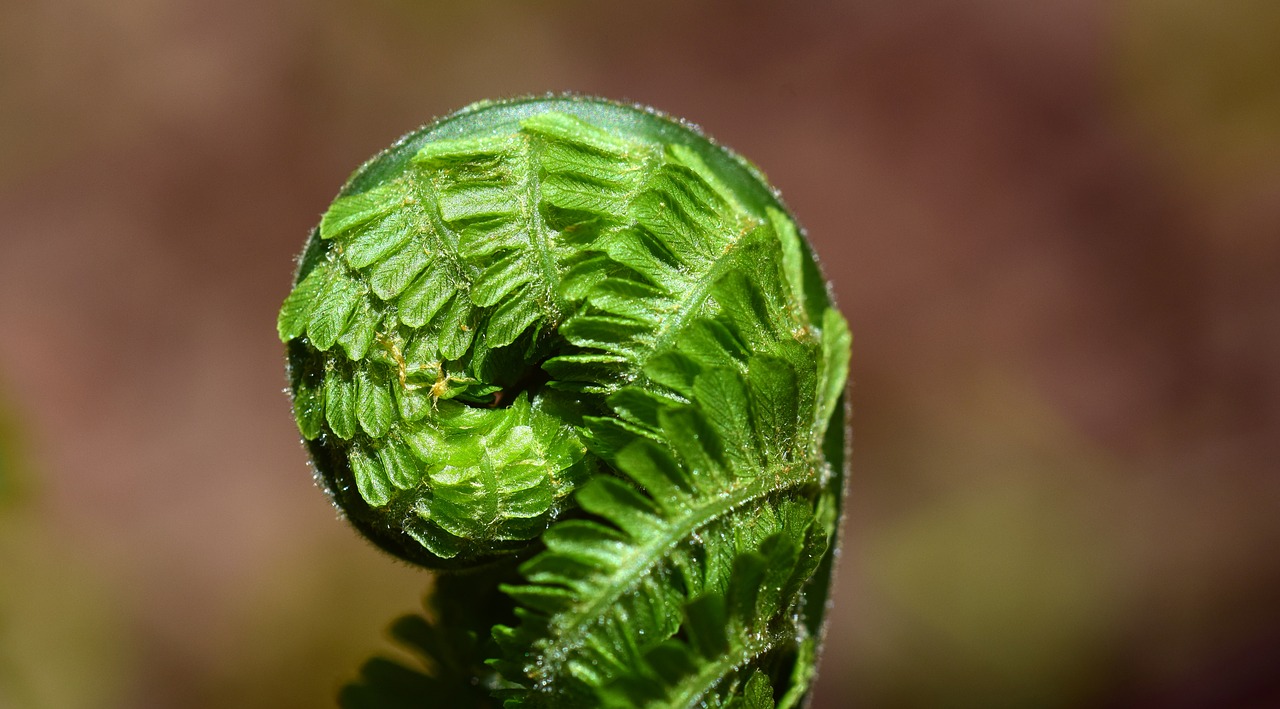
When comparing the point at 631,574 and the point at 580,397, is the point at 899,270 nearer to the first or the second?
the point at 580,397

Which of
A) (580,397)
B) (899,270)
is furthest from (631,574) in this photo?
(899,270)

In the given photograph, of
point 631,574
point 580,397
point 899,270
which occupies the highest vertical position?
point 899,270

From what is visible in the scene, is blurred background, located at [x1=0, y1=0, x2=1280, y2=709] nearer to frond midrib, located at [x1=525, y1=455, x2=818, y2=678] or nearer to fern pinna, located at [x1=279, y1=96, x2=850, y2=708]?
fern pinna, located at [x1=279, y1=96, x2=850, y2=708]

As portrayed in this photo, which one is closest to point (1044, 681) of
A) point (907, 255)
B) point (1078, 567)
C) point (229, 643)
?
point (1078, 567)

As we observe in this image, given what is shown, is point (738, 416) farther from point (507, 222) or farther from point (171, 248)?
point (171, 248)

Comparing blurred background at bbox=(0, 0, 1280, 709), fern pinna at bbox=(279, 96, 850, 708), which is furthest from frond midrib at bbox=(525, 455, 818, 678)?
blurred background at bbox=(0, 0, 1280, 709)

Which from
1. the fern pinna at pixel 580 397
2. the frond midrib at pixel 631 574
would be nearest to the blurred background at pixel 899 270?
the fern pinna at pixel 580 397
